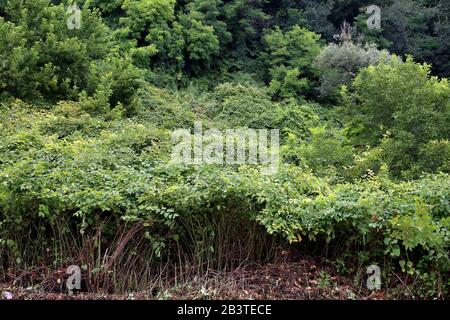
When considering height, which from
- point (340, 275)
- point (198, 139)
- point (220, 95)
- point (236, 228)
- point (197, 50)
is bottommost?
point (340, 275)

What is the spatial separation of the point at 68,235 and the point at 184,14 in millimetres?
19410

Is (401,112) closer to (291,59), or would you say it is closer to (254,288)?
(254,288)

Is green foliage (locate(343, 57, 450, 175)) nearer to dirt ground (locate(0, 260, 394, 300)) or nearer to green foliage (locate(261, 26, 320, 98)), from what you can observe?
dirt ground (locate(0, 260, 394, 300))

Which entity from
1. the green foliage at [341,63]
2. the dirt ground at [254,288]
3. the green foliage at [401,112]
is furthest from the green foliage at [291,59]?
the dirt ground at [254,288]

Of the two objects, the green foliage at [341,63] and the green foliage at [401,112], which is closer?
the green foliage at [401,112]

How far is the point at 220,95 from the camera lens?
20516 mm

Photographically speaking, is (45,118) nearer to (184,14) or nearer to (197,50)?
(197,50)

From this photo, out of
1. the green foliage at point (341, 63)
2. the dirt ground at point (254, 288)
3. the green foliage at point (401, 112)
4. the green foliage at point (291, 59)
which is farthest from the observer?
the green foliage at point (291, 59)

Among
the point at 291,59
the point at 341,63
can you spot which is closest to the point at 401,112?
the point at 341,63

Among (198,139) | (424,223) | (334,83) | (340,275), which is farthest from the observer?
(334,83)

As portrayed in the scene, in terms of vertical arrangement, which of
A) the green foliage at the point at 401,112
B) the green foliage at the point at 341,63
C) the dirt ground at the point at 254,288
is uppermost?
the green foliage at the point at 341,63

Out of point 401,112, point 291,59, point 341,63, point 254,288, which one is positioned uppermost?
point 291,59

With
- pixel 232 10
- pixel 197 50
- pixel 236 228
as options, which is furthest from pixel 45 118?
pixel 232 10

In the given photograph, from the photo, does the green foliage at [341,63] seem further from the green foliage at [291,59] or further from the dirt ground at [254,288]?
the dirt ground at [254,288]
